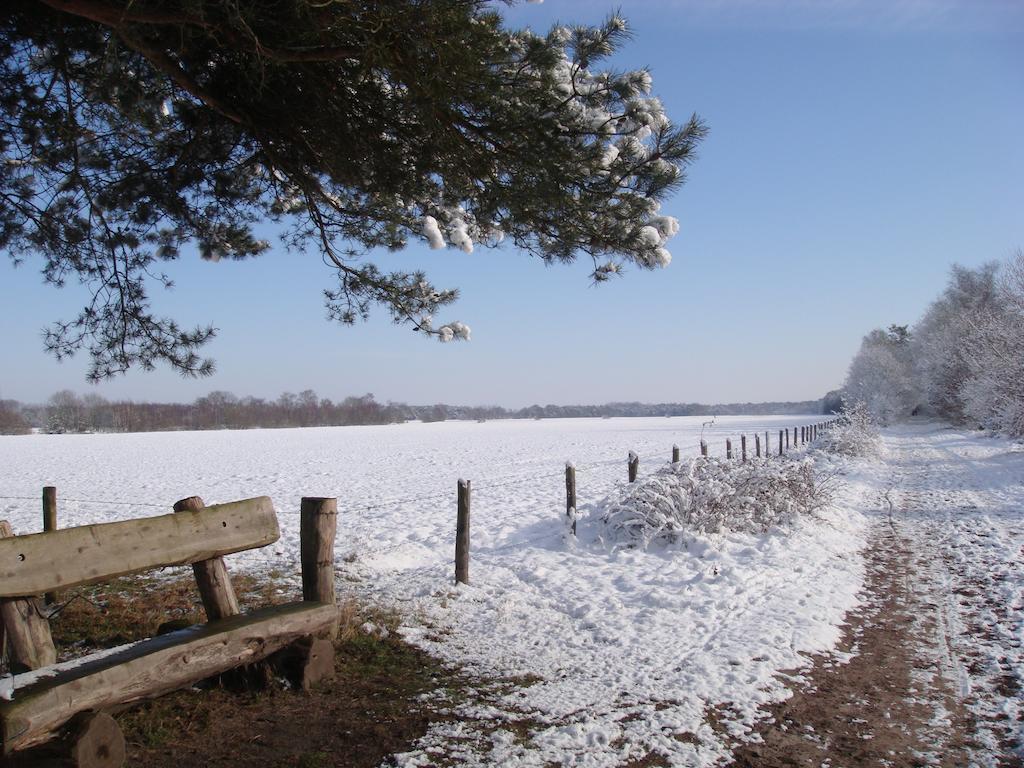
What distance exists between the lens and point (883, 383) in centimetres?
5859

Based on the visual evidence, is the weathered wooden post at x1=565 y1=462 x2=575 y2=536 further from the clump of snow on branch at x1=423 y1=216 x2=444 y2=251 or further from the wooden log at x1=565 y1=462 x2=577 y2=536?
the clump of snow on branch at x1=423 y1=216 x2=444 y2=251

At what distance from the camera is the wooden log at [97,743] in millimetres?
2980

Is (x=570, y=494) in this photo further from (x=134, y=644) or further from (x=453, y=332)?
(x=134, y=644)

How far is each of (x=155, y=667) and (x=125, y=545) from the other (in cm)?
66

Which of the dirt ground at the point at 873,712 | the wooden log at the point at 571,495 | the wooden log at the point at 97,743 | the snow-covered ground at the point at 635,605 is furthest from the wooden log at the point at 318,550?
the wooden log at the point at 571,495

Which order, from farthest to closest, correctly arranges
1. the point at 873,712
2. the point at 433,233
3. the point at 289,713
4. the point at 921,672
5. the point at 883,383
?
the point at 883,383, the point at 433,233, the point at 921,672, the point at 873,712, the point at 289,713

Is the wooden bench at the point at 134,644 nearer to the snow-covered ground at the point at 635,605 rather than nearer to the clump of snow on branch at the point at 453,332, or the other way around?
the snow-covered ground at the point at 635,605

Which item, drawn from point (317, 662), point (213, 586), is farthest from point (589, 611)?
point (213, 586)

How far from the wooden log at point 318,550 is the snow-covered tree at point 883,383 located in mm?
55481

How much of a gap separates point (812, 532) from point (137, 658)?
844 centimetres

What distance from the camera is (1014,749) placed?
12.1 feet

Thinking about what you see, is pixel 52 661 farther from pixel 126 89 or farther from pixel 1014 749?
pixel 1014 749

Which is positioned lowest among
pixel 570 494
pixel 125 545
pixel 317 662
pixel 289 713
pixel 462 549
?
pixel 289 713

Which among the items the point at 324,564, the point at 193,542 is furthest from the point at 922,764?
the point at 193,542
